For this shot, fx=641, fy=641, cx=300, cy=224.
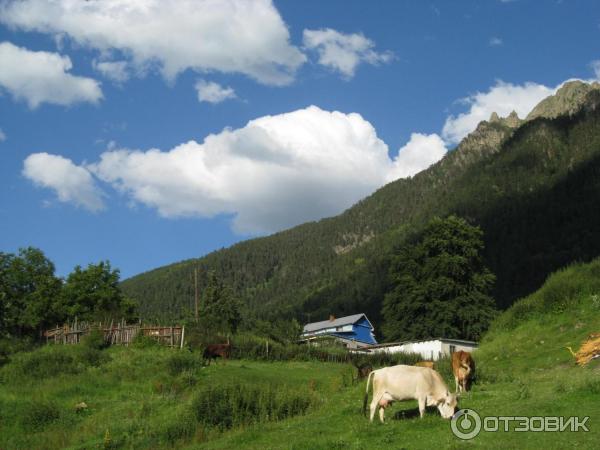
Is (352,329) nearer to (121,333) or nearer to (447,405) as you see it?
(121,333)

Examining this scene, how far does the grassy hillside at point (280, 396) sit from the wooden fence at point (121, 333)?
7.58 ft

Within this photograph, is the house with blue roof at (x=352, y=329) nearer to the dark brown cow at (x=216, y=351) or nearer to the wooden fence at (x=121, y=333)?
the wooden fence at (x=121, y=333)

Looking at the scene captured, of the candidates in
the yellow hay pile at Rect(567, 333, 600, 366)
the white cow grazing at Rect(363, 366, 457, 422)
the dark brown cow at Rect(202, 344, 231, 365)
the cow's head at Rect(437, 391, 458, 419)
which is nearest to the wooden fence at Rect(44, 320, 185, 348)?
the dark brown cow at Rect(202, 344, 231, 365)

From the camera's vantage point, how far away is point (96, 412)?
29.0 meters

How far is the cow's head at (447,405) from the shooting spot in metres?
15.1

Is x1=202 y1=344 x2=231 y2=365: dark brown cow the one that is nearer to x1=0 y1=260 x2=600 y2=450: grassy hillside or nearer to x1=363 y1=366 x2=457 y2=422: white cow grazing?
x1=0 y1=260 x2=600 y2=450: grassy hillside

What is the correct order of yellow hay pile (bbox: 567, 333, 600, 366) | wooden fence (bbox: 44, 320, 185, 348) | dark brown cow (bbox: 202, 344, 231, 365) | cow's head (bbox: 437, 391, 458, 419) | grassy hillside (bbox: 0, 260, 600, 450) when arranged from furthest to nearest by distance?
wooden fence (bbox: 44, 320, 185, 348) < dark brown cow (bbox: 202, 344, 231, 365) < yellow hay pile (bbox: 567, 333, 600, 366) < cow's head (bbox: 437, 391, 458, 419) < grassy hillside (bbox: 0, 260, 600, 450)

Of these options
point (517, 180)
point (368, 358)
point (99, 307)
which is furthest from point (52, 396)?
point (517, 180)

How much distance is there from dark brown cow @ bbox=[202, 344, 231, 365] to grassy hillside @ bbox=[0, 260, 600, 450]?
112 centimetres

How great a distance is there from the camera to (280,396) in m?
23.4

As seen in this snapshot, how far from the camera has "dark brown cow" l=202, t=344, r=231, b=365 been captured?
43.2m

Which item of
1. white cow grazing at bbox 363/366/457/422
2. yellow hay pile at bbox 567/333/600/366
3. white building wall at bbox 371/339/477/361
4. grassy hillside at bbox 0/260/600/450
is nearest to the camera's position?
grassy hillside at bbox 0/260/600/450

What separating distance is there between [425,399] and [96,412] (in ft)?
61.7

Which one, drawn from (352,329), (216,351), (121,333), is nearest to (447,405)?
(216,351)
